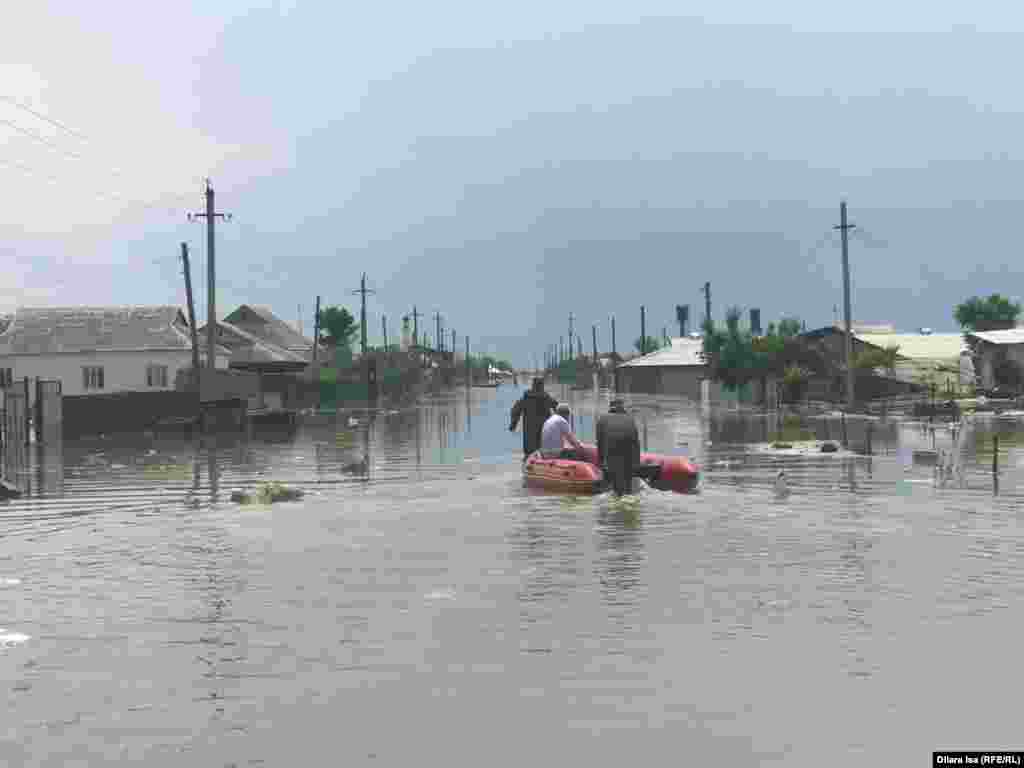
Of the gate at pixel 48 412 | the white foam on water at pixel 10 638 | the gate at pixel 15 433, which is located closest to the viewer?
the white foam on water at pixel 10 638

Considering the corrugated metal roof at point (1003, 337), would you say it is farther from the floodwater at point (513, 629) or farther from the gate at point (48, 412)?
the floodwater at point (513, 629)

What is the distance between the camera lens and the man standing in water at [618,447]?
2045 centimetres

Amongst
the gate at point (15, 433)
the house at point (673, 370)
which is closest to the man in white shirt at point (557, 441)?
the gate at point (15, 433)

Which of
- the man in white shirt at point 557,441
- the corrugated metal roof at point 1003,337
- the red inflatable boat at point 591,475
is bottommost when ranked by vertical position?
the red inflatable boat at point 591,475

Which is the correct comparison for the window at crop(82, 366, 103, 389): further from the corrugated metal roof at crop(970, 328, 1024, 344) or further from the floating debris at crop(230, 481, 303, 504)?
the floating debris at crop(230, 481, 303, 504)

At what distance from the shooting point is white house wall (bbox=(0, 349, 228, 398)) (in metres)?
73.2

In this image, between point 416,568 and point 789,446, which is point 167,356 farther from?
point 416,568

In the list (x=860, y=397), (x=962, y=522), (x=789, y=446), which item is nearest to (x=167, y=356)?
(x=860, y=397)

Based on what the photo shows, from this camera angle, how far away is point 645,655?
918cm

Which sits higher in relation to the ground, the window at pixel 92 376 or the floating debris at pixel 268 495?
the window at pixel 92 376

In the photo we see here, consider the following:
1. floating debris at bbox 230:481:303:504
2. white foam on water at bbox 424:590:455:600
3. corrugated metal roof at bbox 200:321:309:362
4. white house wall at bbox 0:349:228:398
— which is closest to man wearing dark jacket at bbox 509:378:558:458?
floating debris at bbox 230:481:303:504

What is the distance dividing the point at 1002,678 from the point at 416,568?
6.63 metres

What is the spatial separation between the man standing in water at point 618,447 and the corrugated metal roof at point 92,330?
58.1 metres

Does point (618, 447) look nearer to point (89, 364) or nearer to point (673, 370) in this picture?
point (89, 364)
